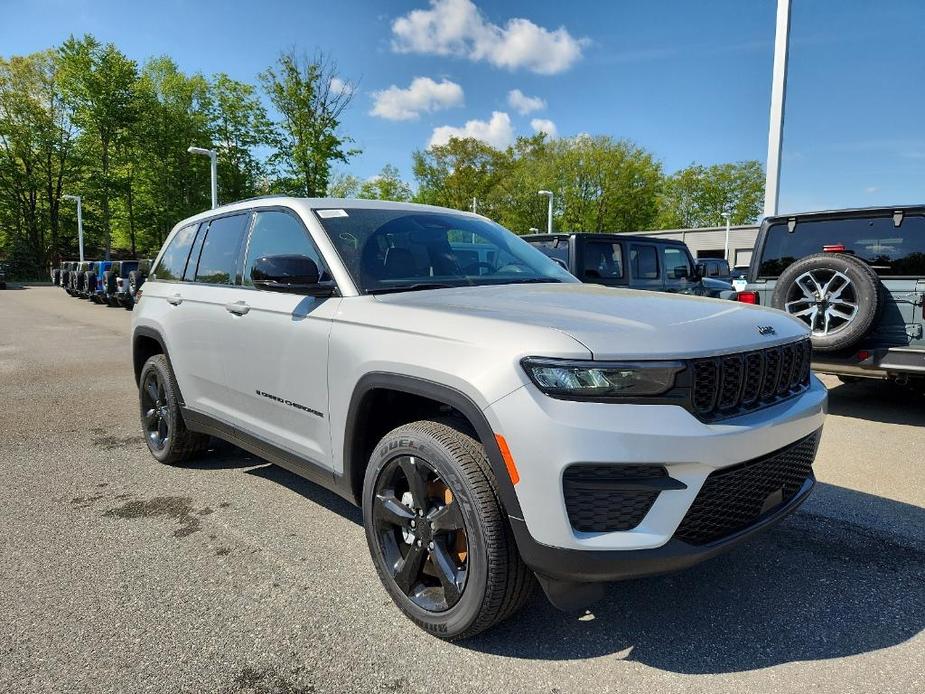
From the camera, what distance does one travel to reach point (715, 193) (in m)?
64.4

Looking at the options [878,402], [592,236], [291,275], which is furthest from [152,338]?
[878,402]

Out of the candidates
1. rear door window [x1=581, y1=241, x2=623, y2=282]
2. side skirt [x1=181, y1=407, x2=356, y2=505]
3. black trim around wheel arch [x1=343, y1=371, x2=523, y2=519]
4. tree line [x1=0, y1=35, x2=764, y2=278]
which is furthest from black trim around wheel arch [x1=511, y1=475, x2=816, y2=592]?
tree line [x1=0, y1=35, x2=764, y2=278]

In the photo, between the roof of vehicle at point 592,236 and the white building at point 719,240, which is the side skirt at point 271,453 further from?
the white building at point 719,240

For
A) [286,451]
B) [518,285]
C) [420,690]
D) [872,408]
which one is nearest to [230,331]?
[286,451]

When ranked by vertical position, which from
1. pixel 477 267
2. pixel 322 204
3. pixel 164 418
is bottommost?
pixel 164 418

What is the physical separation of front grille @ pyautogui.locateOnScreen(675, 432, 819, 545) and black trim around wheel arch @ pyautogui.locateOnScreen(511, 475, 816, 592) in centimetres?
6

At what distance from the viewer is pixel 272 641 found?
96.1 inches

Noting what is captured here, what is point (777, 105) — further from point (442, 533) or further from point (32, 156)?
point (32, 156)

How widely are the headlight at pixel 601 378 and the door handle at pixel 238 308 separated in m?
2.00

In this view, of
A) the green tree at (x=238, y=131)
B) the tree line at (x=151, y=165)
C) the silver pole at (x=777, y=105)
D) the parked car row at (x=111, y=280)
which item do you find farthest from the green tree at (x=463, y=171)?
the silver pole at (x=777, y=105)

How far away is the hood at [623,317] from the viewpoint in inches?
81.9

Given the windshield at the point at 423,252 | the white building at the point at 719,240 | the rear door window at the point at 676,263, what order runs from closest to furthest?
the windshield at the point at 423,252
the rear door window at the point at 676,263
the white building at the point at 719,240

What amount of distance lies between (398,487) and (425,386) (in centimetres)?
53

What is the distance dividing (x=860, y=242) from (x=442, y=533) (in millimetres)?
5439
